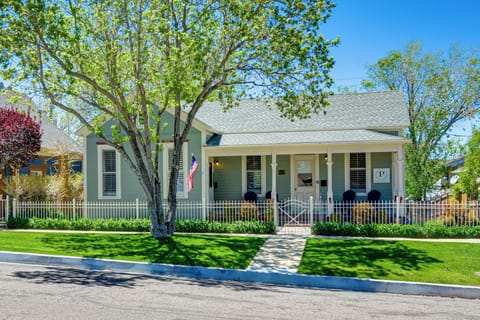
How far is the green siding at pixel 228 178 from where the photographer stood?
62.0ft

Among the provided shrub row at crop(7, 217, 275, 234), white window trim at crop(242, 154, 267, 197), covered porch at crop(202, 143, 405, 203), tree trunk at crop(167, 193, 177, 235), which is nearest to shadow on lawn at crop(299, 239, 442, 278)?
shrub row at crop(7, 217, 275, 234)

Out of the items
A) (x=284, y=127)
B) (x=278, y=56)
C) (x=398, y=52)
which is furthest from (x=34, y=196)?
(x=398, y=52)

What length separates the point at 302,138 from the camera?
17.1 m

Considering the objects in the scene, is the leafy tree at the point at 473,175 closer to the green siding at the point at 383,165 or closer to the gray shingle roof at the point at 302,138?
the green siding at the point at 383,165

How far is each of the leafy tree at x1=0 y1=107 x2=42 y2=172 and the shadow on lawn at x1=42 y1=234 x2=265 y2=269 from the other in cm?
506

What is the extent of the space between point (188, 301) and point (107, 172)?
1249cm

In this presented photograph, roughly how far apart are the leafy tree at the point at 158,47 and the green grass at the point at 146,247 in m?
1.23

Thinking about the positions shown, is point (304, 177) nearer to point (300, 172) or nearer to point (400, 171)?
point (300, 172)

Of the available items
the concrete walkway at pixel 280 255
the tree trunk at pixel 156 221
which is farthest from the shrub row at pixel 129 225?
the tree trunk at pixel 156 221

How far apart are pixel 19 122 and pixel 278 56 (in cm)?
1191

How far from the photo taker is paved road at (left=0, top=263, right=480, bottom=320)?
604 cm

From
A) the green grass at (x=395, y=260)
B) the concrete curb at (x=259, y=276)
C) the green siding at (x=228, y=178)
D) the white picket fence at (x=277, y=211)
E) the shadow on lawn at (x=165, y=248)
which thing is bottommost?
the concrete curb at (x=259, y=276)

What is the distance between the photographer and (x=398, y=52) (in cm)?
2892

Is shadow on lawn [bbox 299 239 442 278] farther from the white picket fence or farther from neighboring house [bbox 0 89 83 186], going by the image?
neighboring house [bbox 0 89 83 186]
